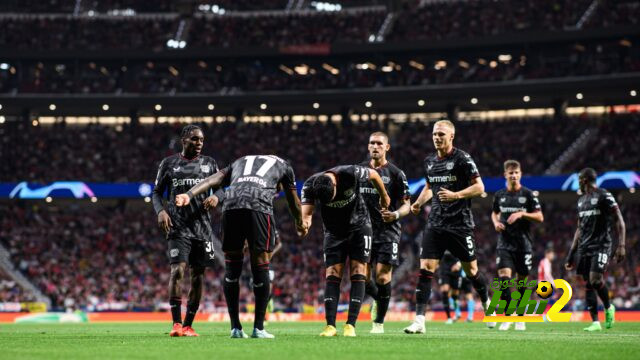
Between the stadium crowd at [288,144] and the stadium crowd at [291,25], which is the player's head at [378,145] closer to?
the stadium crowd at [288,144]

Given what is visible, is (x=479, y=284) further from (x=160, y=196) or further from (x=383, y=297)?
(x=160, y=196)

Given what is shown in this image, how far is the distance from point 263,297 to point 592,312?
8.29 meters

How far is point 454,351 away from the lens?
9.14 metres

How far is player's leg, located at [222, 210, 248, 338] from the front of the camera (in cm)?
1138

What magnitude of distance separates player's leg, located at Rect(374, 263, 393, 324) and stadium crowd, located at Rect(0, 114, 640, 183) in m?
33.1

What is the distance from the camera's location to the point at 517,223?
17.4m

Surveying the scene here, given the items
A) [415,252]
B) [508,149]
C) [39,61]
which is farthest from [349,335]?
[39,61]

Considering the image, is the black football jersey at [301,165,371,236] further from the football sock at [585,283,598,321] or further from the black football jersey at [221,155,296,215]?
the football sock at [585,283,598,321]

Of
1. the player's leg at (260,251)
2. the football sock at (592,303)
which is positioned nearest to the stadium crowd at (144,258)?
the football sock at (592,303)

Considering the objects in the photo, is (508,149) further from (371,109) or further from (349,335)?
(349,335)

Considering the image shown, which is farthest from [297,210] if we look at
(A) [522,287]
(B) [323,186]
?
(A) [522,287]

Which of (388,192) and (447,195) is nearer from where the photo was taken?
(447,195)

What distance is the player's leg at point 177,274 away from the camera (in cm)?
1229

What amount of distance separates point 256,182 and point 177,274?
1967 millimetres
